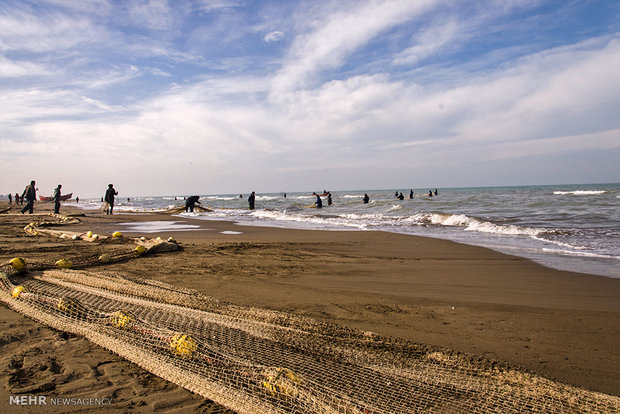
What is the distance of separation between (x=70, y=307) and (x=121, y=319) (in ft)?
2.82

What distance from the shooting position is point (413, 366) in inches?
104

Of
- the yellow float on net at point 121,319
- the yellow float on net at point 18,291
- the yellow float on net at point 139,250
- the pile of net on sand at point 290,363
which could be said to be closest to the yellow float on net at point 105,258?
the yellow float on net at point 139,250

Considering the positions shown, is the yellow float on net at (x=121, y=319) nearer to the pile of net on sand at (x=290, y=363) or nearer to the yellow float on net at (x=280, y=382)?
the pile of net on sand at (x=290, y=363)

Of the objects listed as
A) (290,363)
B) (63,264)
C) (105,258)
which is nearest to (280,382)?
(290,363)

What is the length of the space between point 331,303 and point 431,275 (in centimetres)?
262

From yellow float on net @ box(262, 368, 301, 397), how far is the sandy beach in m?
0.42

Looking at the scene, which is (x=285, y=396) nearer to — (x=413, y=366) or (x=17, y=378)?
(x=413, y=366)

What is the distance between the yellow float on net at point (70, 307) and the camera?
11.4 ft

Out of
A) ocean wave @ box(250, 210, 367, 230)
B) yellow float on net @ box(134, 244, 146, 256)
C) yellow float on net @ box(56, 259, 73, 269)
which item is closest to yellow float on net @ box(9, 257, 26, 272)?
yellow float on net @ box(56, 259, 73, 269)

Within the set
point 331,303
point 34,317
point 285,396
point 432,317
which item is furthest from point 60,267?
point 432,317

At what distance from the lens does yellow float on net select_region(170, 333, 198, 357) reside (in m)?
2.57

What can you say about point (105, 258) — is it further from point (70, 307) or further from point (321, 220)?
point (321, 220)

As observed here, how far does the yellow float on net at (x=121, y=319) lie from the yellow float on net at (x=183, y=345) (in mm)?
646

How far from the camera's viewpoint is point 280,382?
2.12 m
